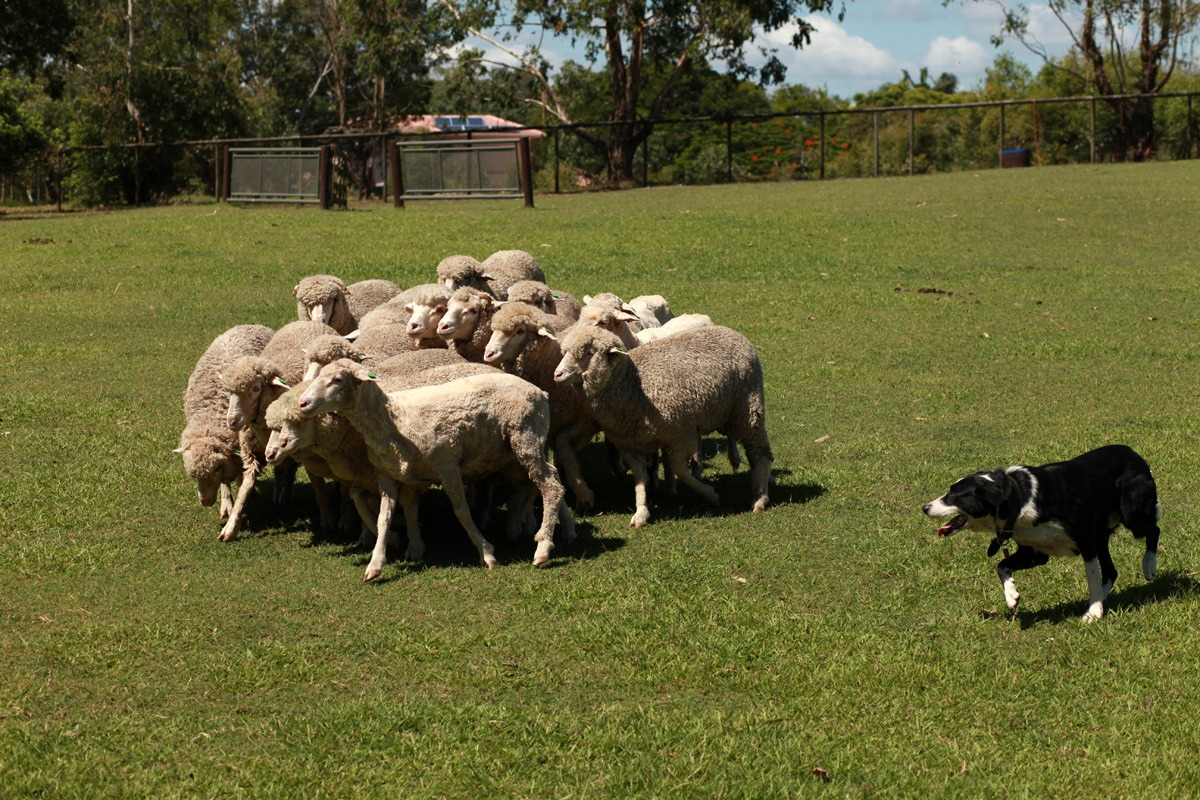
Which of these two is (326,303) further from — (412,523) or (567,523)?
(567,523)

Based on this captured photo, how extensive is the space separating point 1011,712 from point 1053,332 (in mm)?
10383

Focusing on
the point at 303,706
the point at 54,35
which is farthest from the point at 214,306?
the point at 54,35

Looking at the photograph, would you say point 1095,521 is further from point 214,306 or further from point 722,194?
point 722,194

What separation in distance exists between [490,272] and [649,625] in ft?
17.4

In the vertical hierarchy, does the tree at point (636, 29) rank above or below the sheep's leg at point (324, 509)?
above

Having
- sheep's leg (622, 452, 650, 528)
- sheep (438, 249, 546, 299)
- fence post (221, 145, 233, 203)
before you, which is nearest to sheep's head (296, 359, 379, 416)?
sheep's leg (622, 452, 650, 528)

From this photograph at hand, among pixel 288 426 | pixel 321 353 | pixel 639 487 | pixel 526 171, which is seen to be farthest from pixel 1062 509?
pixel 526 171

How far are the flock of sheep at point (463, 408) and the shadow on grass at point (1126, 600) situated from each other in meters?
2.43

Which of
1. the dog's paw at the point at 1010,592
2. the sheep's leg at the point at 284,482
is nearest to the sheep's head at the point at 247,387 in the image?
the sheep's leg at the point at 284,482

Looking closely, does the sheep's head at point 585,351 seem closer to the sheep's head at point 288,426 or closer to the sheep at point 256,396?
the sheep's head at point 288,426

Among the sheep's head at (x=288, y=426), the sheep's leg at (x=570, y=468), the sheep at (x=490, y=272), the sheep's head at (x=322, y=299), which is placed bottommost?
the sheep's leg at (x=570, y=468)

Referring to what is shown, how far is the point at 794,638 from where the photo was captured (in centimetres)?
633

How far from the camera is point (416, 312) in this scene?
30.1 feet

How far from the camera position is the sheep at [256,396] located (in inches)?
310
